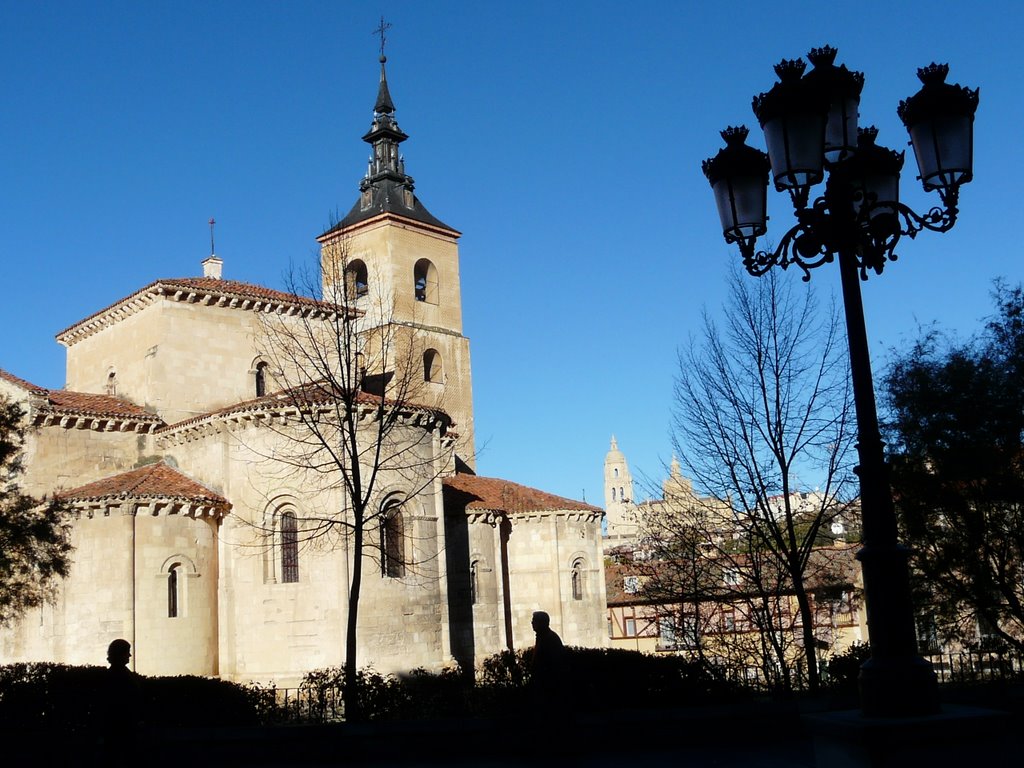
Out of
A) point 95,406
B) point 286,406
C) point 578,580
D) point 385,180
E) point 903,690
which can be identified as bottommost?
point 903,690

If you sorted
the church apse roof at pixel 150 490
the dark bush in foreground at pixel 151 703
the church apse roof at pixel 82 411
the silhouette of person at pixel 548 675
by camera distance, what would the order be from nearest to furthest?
the silhouette of person at pixel 548 675 < the dark bush in foreground at pixel 151 703 < the church apse roof at pixel 150 490 < the church apse roof at pixel 82 411

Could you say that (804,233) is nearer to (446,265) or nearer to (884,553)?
(884,553)

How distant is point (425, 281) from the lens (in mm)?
46156

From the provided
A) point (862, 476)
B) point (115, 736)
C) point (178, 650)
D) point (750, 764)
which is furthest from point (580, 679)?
point (178, 650)

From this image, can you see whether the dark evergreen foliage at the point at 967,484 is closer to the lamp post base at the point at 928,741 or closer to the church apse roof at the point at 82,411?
the lamp post base at the point at 928,741

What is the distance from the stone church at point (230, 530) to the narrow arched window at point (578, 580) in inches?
1.9

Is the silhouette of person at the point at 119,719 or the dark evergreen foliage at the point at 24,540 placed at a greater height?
→ the dark evergreen foliage at the point at 24,540

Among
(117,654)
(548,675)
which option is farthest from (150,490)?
(548,675)

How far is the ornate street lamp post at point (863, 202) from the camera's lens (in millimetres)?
6121

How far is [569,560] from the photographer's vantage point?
35.0 m

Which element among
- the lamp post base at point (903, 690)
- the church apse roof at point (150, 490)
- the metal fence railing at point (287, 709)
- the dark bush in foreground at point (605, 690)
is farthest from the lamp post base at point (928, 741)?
the church apse roof at point (150, 490)

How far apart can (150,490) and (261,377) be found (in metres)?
7.86

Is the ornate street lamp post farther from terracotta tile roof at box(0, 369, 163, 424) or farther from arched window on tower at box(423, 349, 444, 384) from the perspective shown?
arched window on tower at box(423, 349, 444, 384)

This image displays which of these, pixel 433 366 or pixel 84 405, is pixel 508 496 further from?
pixel 84 405
